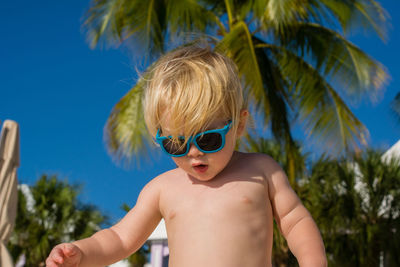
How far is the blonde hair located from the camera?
5.57 ft

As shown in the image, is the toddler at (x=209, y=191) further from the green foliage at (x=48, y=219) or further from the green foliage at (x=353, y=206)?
the green foliage at (x=48, y=219)

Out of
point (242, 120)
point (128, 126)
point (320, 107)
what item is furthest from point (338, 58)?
point (242, 120)

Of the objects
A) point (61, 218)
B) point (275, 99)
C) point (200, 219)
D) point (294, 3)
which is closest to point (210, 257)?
point (200, 219)

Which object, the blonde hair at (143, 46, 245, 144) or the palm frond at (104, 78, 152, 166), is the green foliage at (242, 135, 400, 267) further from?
the blonde hair at (143, 46, 245, 144)

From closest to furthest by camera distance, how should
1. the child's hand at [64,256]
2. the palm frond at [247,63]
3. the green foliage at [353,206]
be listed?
the child's hand at [64,256] < the palm frond at [247,63] < the green foliage at [353,206]

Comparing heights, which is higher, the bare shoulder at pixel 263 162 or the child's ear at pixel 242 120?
the child's ear at pixel 242 120

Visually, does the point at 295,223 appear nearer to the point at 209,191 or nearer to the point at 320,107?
the point at 209,191

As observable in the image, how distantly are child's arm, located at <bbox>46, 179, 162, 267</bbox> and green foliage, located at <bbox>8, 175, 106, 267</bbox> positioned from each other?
13.6 metres

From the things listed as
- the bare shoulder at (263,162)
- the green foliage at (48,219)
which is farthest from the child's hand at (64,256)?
the green foliage at (48,219)

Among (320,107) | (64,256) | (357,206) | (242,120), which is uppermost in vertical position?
(320,107)

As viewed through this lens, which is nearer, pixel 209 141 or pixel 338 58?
pixel 209 141

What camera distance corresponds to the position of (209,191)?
5.98 feet

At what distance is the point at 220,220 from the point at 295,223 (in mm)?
273

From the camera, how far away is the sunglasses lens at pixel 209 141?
1688mm
